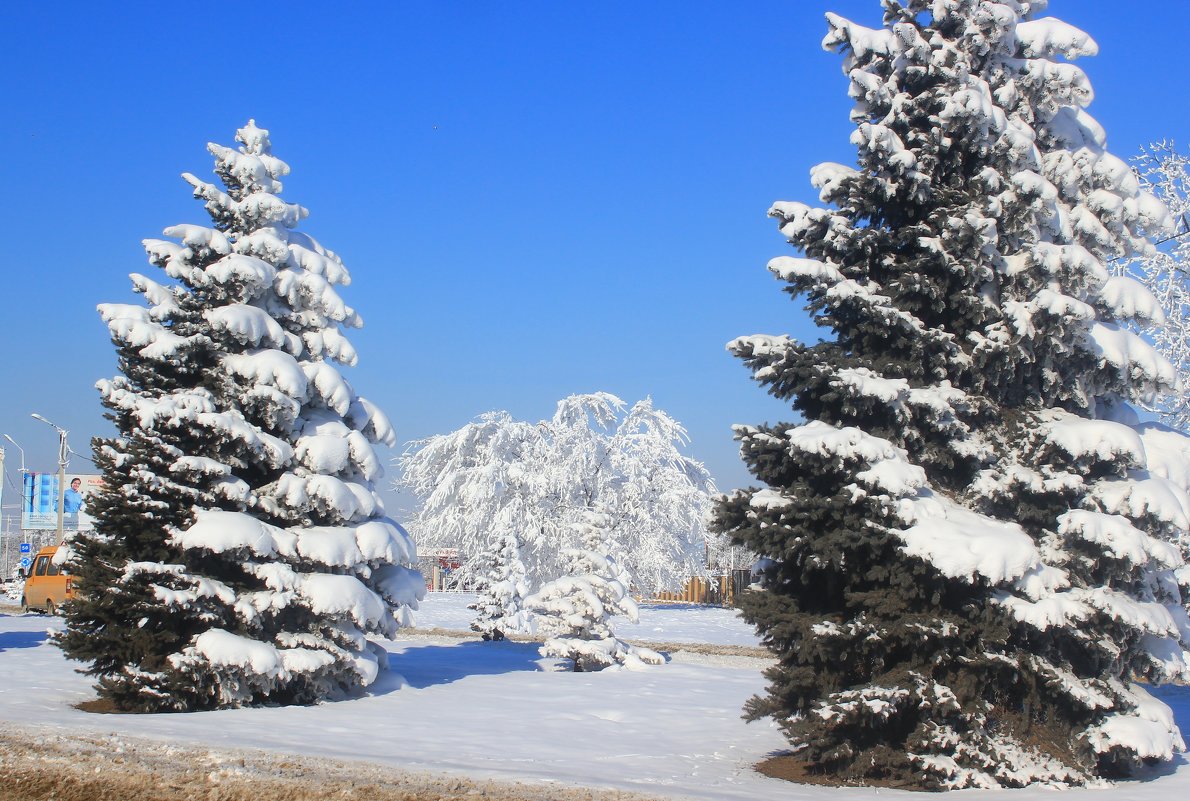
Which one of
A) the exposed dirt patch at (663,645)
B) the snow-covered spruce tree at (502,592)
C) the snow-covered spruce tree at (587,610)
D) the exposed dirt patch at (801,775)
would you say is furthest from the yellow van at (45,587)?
the exposed dirt patch at (801,775)

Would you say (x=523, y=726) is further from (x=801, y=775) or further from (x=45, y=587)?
(x=45, y=587)

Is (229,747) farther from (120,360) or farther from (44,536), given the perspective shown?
(44,536)

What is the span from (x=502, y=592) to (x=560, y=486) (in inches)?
248

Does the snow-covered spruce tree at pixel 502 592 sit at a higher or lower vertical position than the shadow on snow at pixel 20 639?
higher

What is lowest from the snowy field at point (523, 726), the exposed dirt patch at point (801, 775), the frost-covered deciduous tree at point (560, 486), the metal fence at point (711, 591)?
the exposed dirt patch at point (801, 775)

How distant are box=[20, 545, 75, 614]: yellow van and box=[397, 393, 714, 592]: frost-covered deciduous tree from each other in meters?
10.5

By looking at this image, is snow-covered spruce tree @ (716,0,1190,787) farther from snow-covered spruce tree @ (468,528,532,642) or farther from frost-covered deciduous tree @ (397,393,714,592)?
frost-covered deciduous tree @ (397,393,714,592)

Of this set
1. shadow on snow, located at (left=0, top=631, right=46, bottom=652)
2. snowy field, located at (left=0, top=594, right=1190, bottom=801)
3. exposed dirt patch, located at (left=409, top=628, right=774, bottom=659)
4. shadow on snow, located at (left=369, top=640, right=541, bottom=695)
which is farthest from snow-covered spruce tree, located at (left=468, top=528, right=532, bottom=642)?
shadow on snow, located at (left=0, top=631, right=46, bottom=652)

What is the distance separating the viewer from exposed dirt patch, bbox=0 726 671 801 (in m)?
7.33

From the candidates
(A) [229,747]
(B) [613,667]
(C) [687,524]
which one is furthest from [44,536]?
(A) [229,747]

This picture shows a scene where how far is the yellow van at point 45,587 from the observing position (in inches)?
1252

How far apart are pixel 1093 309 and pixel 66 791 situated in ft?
30.7

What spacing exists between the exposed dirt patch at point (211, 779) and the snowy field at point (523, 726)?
52 cm

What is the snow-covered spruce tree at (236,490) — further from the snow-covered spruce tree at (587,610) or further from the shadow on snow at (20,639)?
the shadow on snow at (20,639)
